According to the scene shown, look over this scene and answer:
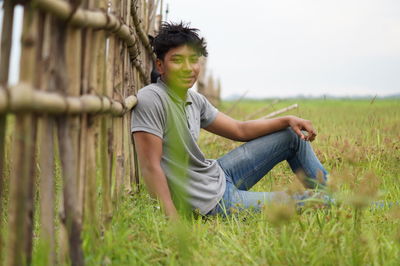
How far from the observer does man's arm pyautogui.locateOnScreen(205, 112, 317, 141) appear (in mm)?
3127

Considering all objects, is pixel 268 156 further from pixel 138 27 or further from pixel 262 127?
pixel 138 27

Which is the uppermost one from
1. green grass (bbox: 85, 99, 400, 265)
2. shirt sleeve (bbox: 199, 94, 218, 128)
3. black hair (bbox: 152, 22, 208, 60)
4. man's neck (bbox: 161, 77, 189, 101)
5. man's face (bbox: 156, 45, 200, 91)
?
black hair (bbox: 152, 22, 208, 60)

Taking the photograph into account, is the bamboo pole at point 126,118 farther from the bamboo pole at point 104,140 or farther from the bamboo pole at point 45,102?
the bamboo pole at point 45,102

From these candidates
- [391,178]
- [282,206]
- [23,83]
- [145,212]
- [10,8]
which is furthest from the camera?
[391,178]

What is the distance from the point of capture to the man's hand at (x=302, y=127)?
3092 millimetres

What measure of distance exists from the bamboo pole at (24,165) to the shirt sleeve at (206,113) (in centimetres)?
176

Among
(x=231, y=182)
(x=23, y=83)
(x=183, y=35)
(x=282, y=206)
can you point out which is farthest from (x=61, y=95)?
(x=231, y=182)

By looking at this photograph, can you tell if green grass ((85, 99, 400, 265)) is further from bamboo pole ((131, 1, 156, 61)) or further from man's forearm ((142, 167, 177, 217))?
bamboo pole ((131, 1, 156, 61))

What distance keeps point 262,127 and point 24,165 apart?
1.97 metres

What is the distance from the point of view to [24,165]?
1.44m

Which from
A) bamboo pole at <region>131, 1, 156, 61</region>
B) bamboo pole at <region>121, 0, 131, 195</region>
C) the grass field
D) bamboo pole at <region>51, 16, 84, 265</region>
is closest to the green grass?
the grass field

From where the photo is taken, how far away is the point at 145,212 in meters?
2.51

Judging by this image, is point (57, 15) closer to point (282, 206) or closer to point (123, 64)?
point (282, 206)

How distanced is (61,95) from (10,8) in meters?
0.27
